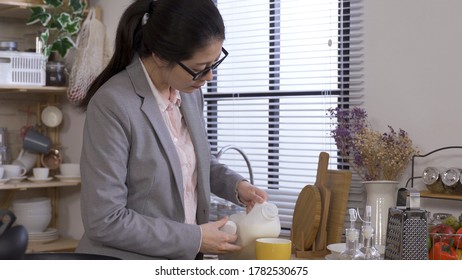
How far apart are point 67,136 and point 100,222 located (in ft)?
8.36

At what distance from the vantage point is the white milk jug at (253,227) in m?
2.11

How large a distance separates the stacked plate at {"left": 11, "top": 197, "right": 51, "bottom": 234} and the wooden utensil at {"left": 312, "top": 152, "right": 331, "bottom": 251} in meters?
1.94

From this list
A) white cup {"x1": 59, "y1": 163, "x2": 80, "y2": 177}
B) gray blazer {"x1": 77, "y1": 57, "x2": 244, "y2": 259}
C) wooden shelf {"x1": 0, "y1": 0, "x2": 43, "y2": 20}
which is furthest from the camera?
white cup {"x1": 59, "y1": 163, "x2": 80, "y2": 177}

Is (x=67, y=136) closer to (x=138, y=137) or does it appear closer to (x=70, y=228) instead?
(x=70, y=228)

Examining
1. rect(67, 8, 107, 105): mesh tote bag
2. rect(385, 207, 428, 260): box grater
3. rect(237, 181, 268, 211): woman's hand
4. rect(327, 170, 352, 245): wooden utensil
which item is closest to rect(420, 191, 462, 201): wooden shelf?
rect(327, 170, 352, 245): wooden utensil

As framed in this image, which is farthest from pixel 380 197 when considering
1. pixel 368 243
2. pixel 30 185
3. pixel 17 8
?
pixel 17 8

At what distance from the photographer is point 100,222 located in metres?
1.97

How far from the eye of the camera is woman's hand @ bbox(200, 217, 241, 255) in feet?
6.74

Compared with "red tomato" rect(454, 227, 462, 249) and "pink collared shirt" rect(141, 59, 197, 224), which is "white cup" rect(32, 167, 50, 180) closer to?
"pink collared shirt" rect(141, 59, 197, 224)

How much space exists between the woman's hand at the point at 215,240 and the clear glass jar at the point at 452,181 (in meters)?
0.91

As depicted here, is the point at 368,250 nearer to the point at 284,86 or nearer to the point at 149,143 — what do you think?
the point at 149,143

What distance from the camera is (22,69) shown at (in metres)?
3.91

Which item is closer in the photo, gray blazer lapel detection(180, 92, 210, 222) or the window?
gray blazer lapel detection(180, 92, 210, 222)

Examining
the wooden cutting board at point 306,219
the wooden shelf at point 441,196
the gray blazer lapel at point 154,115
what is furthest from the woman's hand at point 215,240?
the wooden shelf at point 441,196
